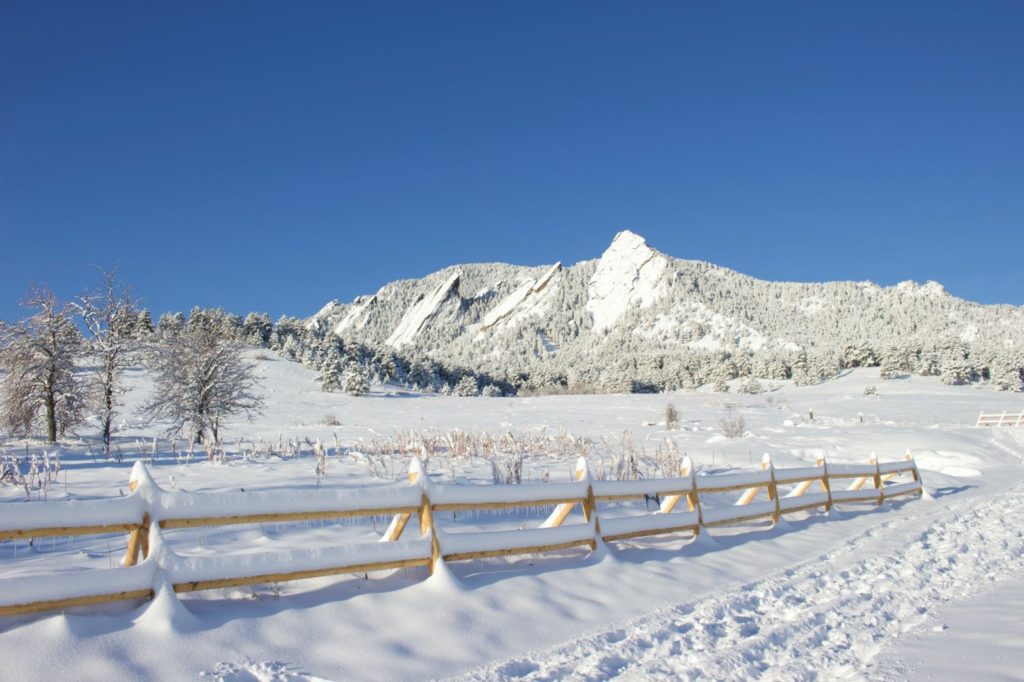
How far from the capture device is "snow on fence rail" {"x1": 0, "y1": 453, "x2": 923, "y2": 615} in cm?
426

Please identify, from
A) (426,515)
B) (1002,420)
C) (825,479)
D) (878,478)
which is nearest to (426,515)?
(426,515)

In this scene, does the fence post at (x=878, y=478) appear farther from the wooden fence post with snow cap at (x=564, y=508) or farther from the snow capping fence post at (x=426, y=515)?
the snow capping fence post at (x=426, y=515)

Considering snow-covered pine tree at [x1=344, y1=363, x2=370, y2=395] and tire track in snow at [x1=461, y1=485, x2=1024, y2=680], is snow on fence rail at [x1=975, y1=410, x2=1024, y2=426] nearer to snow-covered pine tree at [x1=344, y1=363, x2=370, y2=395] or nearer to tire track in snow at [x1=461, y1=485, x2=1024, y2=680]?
tire track in snow at [x1=461, y1=485, x2=1024, y2=680]

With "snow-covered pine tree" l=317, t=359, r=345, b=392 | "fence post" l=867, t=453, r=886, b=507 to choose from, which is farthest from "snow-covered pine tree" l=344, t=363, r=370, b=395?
"fence post" l=867, t=453, r=886, b=507

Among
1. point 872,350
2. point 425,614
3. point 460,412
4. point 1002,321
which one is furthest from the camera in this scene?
point 1002,321

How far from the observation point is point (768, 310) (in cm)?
15638

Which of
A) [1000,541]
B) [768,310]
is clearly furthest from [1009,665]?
[768,310]

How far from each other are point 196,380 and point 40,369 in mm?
4775

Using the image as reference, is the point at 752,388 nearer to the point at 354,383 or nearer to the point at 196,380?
the point at 354,383

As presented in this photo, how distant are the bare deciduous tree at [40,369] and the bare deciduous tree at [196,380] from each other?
8.18ft

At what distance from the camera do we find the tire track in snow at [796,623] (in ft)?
15.0

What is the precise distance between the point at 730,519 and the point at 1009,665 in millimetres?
5391

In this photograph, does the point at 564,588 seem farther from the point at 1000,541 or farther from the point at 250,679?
the point at 1000,541

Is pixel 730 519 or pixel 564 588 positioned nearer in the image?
pixel 564 588
